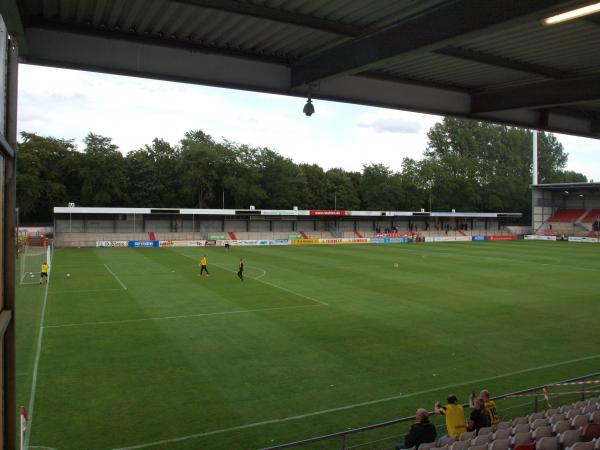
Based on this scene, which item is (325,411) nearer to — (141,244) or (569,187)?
(141,244)

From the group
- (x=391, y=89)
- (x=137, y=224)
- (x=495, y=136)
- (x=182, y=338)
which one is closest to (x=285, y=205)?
(x=137, y=224)

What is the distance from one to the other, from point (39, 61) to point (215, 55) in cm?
267

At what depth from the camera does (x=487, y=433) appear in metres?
8.15

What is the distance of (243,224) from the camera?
72812mm

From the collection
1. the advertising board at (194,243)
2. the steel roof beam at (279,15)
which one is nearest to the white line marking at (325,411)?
the steel roof beam at (279,15)

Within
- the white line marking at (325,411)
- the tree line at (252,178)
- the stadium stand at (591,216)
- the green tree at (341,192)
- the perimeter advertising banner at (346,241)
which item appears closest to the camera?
the white line marking at (325,411)

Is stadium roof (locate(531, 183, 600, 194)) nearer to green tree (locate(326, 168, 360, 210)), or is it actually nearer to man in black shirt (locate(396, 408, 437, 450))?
green tree (locate(326, 168, 360, 210))

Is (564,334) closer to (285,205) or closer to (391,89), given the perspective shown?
(391,89)

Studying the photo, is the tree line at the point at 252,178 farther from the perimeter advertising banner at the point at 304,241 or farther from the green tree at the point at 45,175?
the perimeter advertising banner at the point at 304,241

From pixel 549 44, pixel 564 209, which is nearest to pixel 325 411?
pixel 549 44

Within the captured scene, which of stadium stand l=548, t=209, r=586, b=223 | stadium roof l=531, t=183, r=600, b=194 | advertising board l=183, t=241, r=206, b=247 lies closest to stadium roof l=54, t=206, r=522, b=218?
advertising board l=183, t=241, r=206, b=247

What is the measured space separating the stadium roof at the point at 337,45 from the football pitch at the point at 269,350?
22.7ft

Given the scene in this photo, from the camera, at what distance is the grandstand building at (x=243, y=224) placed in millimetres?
62250

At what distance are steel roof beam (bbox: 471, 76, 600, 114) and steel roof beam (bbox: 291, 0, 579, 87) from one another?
4371mm
